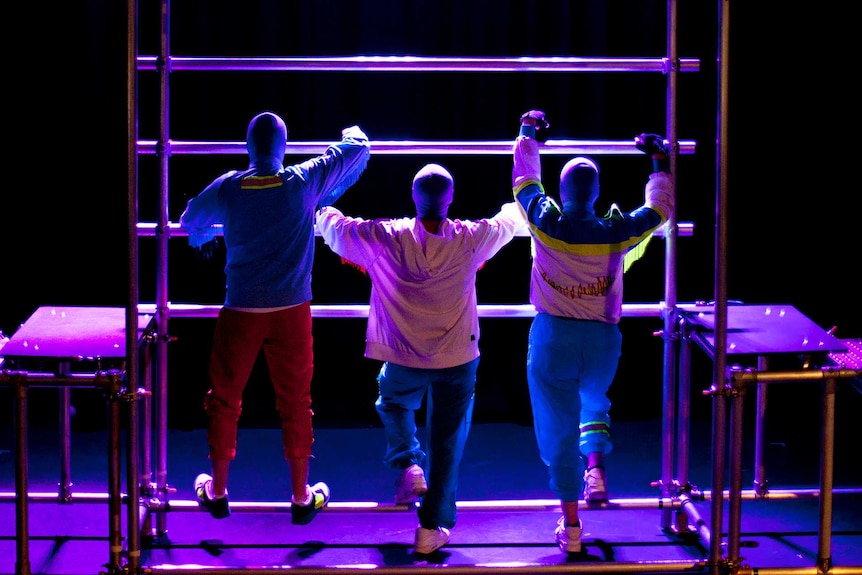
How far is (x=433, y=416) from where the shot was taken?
139 inches

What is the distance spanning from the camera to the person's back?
11.3 feet

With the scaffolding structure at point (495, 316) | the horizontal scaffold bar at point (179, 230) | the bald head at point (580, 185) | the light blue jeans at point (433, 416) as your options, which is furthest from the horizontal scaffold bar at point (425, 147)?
the light blue jeans at point (433, 416)

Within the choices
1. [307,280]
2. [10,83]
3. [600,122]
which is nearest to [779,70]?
[600,122]

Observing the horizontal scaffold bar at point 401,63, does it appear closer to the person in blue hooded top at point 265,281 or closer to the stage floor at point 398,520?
the person in blue hooded top at point 265,281

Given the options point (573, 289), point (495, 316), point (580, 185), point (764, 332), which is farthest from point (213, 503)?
point (764, 332)

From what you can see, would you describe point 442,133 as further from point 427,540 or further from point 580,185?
point 427,540

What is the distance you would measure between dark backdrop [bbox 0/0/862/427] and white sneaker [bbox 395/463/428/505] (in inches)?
76.2

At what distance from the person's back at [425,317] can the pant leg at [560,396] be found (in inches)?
9.9

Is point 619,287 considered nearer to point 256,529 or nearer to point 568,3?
point 256,529

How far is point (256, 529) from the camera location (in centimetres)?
387

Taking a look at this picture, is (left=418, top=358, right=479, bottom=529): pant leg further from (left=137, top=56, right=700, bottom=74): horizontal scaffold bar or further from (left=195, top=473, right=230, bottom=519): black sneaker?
(left=137, top=56, right=700, bottom=74): horizontal scaffold bar

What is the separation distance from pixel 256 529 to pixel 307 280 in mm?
1118

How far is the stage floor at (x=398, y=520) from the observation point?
3.56 m

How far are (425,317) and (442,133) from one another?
6.11 ft
